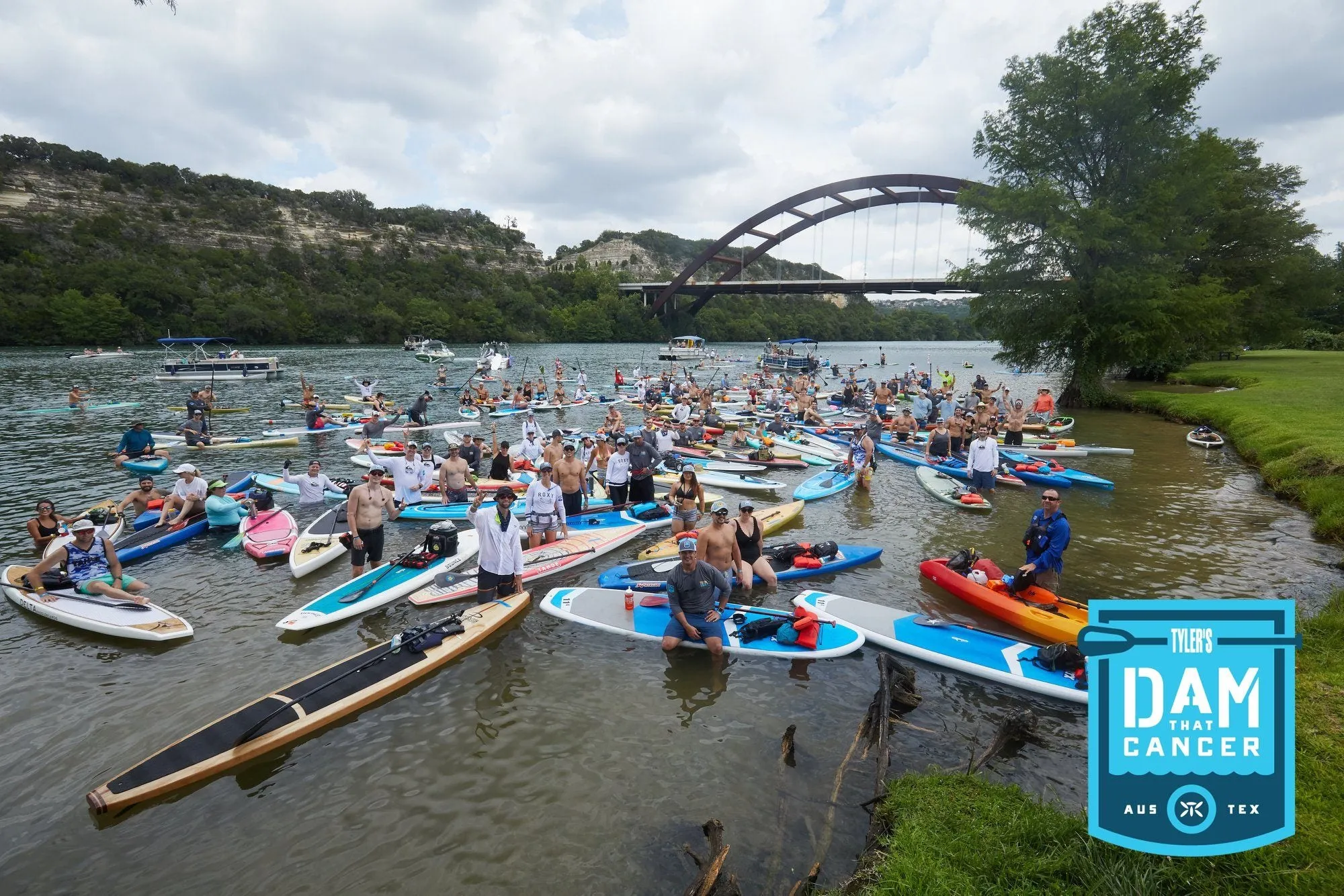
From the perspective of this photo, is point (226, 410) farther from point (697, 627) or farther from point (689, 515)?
point (697, 627)

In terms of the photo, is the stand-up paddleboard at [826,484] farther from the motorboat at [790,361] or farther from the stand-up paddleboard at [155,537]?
the motorboat at [790,361]

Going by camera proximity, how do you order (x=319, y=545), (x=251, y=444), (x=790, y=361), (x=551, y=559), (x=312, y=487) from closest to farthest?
(x=551, y=559) < (x=319, y=545) < (x=312, y=487) < (x=251, y=444) < (x=790, y=361)

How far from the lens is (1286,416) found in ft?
69.8

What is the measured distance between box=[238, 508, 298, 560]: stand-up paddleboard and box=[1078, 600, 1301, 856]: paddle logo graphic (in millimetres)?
13138

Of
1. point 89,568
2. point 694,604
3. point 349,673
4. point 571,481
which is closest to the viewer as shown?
point 349,673

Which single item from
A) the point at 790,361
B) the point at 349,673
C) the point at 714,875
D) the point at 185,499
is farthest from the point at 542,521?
the point at 790,361

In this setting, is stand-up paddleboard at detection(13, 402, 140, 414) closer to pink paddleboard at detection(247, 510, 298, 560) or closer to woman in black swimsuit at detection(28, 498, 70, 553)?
woman in black swimsuit at detection(28, 498, 70, 553)

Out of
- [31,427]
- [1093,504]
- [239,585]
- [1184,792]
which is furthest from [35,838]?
[31,427]

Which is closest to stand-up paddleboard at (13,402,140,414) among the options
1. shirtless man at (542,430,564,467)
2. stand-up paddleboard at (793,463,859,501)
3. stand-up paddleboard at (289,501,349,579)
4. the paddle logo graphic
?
stand-up paddleboard at (289,501,349,579)

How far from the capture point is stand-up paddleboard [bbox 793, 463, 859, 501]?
16984 mm

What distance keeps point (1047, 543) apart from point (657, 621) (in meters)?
6.29

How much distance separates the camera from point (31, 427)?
25.5 m

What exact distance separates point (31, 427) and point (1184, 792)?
3711 centimetres

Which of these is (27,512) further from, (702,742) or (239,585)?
(702,742)
